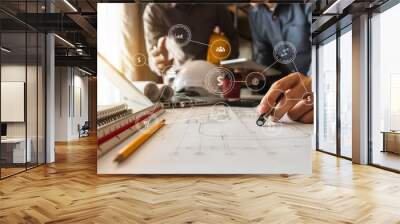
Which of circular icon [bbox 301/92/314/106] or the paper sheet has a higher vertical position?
circular icon [bbox 301/92/314/106]

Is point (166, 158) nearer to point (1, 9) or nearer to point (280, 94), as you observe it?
point (280, 94)

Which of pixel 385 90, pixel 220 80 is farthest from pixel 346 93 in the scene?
pixel 220 80

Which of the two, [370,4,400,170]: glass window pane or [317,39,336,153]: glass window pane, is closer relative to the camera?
[370,4,400,170]: glass window pane

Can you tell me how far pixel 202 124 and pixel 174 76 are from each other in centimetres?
89

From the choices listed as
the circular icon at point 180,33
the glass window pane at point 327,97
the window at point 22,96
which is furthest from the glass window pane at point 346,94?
the window at point 22,96

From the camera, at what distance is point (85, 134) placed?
1680 centimetres

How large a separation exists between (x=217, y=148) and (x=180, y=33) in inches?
76.4

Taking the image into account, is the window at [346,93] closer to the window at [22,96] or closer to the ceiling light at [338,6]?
the ceiling light at [338,6]

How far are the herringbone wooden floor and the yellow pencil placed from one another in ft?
1.21

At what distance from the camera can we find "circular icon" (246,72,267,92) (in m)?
5.98

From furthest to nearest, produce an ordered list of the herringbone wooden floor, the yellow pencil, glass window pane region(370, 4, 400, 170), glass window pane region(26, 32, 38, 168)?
glass window pane region(26, 32, 38, 168), glass window pane region(370, 4, 400, 170), the yellow pencil, the herringbone wooden floor

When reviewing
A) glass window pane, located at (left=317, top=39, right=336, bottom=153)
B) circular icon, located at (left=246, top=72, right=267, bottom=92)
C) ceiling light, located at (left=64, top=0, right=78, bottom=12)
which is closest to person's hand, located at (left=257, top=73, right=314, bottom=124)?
circular icon, located at (left=246, top=72, right=267, bottom=92)

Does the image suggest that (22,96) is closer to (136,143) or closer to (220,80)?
(136,143)

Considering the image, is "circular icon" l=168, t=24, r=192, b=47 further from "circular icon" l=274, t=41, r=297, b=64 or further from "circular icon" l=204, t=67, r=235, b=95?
"circular icon" l=274, t=41, r=297, b=64
